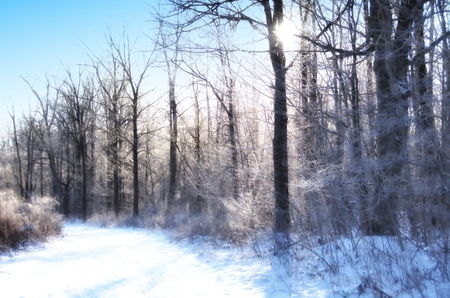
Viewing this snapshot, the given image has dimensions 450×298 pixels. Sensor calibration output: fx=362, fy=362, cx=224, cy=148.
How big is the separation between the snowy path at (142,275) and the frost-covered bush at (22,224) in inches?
16.9

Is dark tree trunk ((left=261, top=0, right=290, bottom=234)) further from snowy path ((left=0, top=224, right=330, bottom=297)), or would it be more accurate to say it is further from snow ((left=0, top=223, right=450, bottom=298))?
snowy path ((left=0, top=224, right=330, bottom=297))

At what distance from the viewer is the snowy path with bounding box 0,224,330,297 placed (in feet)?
16.6

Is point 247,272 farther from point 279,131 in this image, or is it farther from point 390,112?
point 279,131

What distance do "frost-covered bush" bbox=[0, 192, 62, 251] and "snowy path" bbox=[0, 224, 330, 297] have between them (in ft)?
1.41

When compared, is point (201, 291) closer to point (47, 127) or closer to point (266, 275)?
point (266, 275)

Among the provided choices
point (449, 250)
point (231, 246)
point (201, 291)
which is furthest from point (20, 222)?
point (449, 250)

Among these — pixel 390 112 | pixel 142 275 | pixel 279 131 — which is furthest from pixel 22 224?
pixel 390 112

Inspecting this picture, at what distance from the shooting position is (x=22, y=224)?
28.9 ft

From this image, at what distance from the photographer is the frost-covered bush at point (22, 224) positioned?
320 inches

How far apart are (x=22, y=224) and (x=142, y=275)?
4350mm

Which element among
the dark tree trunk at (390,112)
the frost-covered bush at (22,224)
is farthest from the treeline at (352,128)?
the frost-covered bush at (22,224)

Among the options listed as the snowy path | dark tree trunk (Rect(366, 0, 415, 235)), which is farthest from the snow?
dark tree trunk (Rect(366, 0, 415, 235))

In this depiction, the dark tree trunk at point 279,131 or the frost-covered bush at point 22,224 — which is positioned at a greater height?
the dark tree trunk at point 279,131

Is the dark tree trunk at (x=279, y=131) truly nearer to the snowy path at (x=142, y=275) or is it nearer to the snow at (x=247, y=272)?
the snow at (x=247, y=272)
